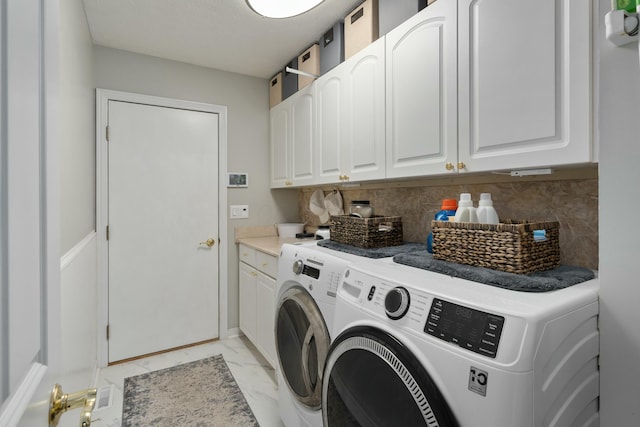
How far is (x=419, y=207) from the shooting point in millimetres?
1881

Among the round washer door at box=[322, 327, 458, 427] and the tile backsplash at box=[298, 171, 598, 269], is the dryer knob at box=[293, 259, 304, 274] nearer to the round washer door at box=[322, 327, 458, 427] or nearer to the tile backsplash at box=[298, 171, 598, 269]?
the round washer door at box=[322, 327, 458, 427]

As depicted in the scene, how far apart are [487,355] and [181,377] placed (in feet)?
7.28

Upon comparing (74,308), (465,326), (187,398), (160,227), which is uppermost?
(160,227)

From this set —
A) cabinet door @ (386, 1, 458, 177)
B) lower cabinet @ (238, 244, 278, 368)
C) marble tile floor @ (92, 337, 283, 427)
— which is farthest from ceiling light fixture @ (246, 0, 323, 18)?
marble tile floor @ (92, 337, 283, 427)

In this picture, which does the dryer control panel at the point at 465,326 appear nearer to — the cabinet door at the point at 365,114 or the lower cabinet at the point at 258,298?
the cabinet door at the point at 365,114

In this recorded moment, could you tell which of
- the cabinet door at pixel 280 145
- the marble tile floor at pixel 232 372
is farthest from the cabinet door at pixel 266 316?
the cabinet door at pixel 280 145

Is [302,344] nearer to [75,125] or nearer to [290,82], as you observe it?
[75,125]

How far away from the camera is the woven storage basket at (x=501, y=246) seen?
1010mm

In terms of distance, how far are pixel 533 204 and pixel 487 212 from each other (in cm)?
34

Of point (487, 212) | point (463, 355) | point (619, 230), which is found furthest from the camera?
point (487, 212)

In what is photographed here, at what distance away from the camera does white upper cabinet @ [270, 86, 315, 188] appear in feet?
7.71

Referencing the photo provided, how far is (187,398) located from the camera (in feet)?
6.55

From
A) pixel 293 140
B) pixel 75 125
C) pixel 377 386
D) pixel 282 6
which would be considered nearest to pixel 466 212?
pixel 377 386

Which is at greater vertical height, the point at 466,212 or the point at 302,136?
the point at 302,136
